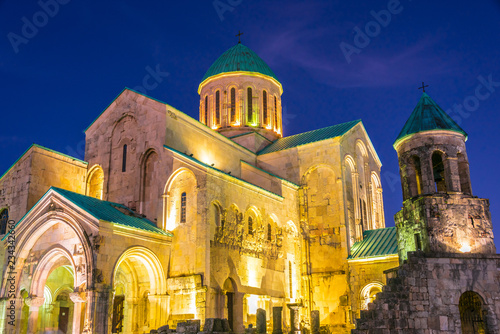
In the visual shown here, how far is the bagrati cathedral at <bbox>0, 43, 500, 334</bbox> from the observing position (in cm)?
1484

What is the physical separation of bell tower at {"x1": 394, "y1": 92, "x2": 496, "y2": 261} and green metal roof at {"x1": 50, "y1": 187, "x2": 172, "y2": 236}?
9.02 meters

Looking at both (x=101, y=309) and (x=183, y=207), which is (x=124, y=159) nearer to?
(x=183, y=207)

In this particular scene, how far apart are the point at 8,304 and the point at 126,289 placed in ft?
13.5

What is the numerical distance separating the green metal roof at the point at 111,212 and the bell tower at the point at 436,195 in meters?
9.02

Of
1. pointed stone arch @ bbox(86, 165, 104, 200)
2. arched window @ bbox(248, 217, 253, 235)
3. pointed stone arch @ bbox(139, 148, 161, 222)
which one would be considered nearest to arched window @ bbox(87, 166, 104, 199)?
pointed stone arch @ bbox(86, 165, 104, 200)

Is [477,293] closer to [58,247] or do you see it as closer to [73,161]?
[58,247]

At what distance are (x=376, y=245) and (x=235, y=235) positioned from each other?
22.8ft

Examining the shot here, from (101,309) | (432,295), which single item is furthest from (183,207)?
(432,295)

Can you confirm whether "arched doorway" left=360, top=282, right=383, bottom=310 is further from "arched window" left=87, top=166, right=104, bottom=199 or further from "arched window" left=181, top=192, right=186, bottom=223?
"arched window" left=87, top=166, right=104, bottom=199

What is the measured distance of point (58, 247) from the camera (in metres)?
16.6

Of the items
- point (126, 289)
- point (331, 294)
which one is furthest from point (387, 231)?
point (126, 289)

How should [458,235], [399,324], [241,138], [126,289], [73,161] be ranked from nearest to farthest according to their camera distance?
[399,324] < [458,235] < [126,289] < [73,161] < [241,138]

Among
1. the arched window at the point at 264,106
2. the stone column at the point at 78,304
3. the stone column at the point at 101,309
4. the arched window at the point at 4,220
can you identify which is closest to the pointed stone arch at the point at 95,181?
the arched window at the point at 4,220

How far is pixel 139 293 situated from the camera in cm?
1792
